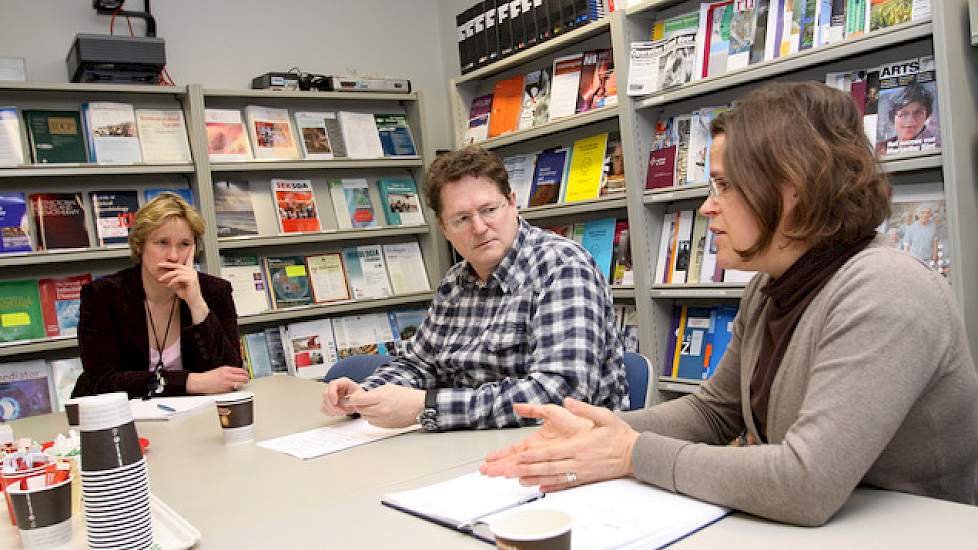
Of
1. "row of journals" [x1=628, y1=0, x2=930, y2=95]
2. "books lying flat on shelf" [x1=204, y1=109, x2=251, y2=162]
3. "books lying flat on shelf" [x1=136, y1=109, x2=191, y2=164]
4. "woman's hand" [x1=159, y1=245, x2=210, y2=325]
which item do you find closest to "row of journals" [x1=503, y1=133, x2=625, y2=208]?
"row of journals" [x1=628, y1=0, x2=930, y2=95]

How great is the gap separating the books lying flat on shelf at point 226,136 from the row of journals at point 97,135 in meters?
0.12

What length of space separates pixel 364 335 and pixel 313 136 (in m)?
1.13

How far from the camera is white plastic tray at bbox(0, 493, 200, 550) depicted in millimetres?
1111

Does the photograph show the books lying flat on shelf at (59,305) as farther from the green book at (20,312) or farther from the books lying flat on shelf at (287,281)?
the books lying flat on shelf at (287,281)

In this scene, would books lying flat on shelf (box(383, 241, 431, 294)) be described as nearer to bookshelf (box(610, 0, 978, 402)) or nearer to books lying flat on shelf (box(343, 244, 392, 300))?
books lying flat on shelf (box(343, 244, 392, 300))

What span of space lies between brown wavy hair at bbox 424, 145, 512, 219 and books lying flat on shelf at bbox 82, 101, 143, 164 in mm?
2251

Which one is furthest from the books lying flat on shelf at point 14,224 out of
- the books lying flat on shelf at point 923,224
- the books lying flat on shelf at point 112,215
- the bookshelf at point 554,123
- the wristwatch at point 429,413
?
the books lying flat on shelf at point 923,224

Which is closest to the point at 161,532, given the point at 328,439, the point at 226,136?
the point at 328,439

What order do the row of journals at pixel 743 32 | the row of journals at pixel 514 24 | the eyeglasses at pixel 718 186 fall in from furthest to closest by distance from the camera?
the row of journals at pixel 514 24 → the row of journals at pixel 743 32 → the eyeglasses at pixel 718 186

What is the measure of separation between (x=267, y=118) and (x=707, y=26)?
7.52ft

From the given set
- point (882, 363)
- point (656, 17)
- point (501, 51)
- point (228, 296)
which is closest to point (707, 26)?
point (656, 17)

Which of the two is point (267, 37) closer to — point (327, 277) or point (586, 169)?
point (327, 277)

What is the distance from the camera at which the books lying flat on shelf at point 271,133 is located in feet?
13.2

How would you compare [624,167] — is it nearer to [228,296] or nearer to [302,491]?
[228,296]
